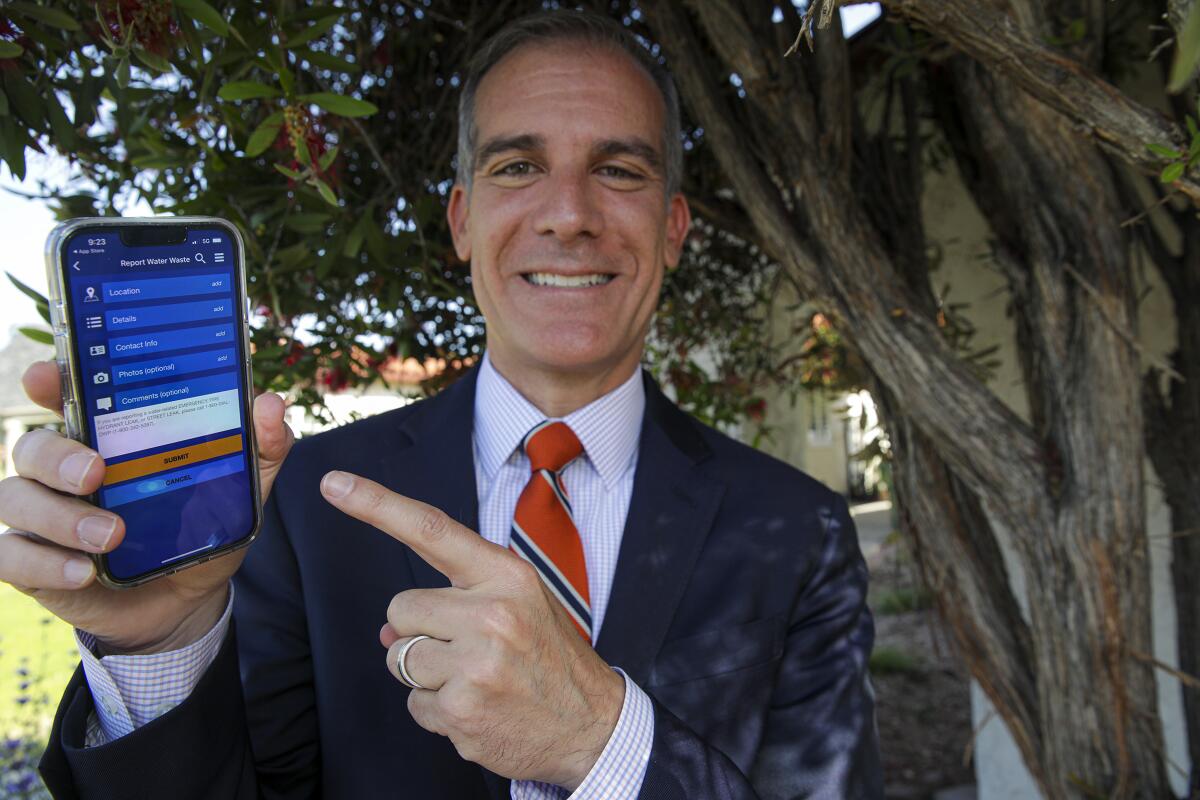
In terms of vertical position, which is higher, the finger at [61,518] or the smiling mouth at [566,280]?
the smiling mouth at [566,280]

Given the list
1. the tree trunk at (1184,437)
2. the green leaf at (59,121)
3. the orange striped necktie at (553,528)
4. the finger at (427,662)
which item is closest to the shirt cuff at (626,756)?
the finger at (427,662)

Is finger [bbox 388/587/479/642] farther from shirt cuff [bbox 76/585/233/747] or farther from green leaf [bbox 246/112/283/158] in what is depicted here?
green leaf [bbox 246/112/283/158]

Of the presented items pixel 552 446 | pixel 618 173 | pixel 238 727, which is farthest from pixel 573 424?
pixel 238 727

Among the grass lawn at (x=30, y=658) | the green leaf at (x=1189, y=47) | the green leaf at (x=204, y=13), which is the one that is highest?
the green leaf at (x=204, y=13)

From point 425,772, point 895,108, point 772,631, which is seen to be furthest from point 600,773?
point 895,108

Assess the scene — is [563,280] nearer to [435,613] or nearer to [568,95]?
[568,95]

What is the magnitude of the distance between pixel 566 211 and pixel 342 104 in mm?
497

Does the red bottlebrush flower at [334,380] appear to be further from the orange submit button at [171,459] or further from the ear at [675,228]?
the orange submit button at [171,459]

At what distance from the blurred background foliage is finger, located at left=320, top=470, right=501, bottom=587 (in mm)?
744

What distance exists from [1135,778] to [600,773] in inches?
60.7

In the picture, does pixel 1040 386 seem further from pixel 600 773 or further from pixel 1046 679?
pixel 600 773

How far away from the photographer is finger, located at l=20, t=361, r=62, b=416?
0.97 m

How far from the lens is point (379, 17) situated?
268 cm

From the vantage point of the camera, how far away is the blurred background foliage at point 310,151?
5.04 ft
